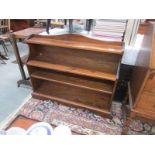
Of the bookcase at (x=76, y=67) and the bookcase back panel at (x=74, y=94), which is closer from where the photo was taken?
the bookcase at (x=76, y=67)

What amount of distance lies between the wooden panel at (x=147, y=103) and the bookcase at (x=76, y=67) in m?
0.33

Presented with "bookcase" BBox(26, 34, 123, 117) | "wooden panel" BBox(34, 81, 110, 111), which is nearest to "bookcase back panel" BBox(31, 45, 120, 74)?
"bookcase" BBox(26, 34, 123, 117)

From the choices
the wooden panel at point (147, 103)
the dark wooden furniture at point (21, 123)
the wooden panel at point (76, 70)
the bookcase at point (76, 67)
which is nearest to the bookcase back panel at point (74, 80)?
the bookcase at point (76, 67)

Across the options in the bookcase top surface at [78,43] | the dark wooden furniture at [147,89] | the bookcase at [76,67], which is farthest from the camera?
the bookcase at [76,67]

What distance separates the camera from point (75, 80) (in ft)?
5.58

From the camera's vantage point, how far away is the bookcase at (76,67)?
1415 millimetres

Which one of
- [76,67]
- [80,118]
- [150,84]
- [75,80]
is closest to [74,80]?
[75,80]

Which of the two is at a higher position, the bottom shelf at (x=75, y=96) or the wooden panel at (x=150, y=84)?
the wooden panel at (x=150, y=84)

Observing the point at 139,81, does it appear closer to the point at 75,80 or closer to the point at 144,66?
the point at 144,66

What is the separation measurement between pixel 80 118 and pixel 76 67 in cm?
56

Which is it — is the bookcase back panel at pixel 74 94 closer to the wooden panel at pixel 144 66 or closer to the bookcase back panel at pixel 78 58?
the bookcase back panel at pixel 78 58
